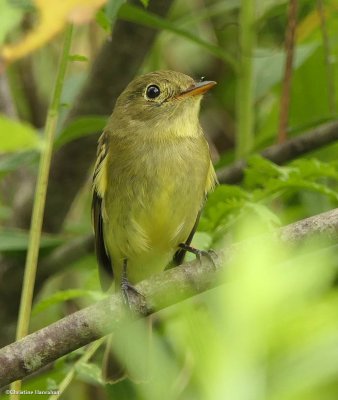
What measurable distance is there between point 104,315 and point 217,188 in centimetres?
94

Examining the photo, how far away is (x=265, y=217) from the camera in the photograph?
229 cm

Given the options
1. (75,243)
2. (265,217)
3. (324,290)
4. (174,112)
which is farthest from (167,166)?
(324,290)

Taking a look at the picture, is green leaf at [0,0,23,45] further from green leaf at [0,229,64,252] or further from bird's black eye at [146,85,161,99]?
bird's black eye at [146,85,161,99]

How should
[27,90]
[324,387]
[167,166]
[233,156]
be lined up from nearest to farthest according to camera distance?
[324,387] < [167,166] < [233,156] < [27,90]

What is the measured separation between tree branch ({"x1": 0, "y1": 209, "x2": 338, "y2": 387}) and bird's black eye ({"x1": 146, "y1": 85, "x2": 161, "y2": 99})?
156 centimetres

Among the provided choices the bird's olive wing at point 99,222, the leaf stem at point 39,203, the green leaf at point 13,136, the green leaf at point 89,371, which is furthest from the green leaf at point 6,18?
the bird's olive wing at point 99,222

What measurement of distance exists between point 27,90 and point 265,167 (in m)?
2.70

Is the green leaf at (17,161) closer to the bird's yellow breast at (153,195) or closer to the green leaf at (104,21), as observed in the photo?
the bird's yellow breast at (153,195)

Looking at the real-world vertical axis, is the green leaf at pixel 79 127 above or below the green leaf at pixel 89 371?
above

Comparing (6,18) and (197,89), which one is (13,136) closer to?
(6,18)

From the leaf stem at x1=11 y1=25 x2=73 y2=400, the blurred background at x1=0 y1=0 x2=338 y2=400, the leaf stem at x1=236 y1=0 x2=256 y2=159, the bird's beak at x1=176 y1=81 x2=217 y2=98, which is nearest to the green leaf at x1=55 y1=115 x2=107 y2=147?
the blurred background at x1=0 y1=0 x2=338 y2=400

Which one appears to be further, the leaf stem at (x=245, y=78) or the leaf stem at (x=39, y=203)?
the leaf stem at (x=245, y=78)

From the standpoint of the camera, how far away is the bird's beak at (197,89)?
325cm

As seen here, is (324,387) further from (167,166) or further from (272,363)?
(167,166)
